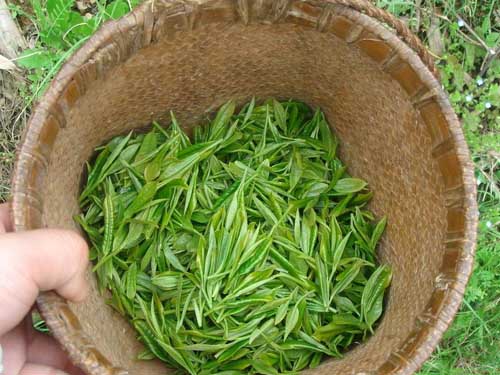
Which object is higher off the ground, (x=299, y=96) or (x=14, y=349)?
(x=299, y=96)

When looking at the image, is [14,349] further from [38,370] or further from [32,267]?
[32,267]

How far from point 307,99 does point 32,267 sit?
0.72 metres

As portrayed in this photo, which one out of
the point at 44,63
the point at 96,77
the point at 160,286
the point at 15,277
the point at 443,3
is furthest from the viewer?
the point at 443,3

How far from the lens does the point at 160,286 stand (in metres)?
1.15

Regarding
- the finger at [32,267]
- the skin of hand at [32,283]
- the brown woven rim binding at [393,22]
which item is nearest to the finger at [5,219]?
the skin of hand at [32,283]

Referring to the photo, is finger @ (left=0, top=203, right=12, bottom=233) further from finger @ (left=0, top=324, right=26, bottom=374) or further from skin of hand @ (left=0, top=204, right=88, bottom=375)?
finger @ (left=0, top=324, right=26, bottom=374)

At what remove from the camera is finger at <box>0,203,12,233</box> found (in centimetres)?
96

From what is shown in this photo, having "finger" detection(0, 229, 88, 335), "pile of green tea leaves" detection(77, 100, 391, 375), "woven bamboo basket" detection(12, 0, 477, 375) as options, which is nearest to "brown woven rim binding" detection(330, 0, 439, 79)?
"woven bamboo basket" detection(12, 0, 477, 375)

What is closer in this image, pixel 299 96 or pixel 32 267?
pixel 32 267

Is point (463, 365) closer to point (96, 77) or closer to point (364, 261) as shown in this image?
point (364, 261)

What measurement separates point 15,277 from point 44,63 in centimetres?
65

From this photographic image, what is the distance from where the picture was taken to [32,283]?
0.86 meters

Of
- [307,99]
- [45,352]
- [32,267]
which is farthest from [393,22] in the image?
[45,352]

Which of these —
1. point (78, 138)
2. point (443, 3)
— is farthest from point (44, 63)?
point (443, 3)
